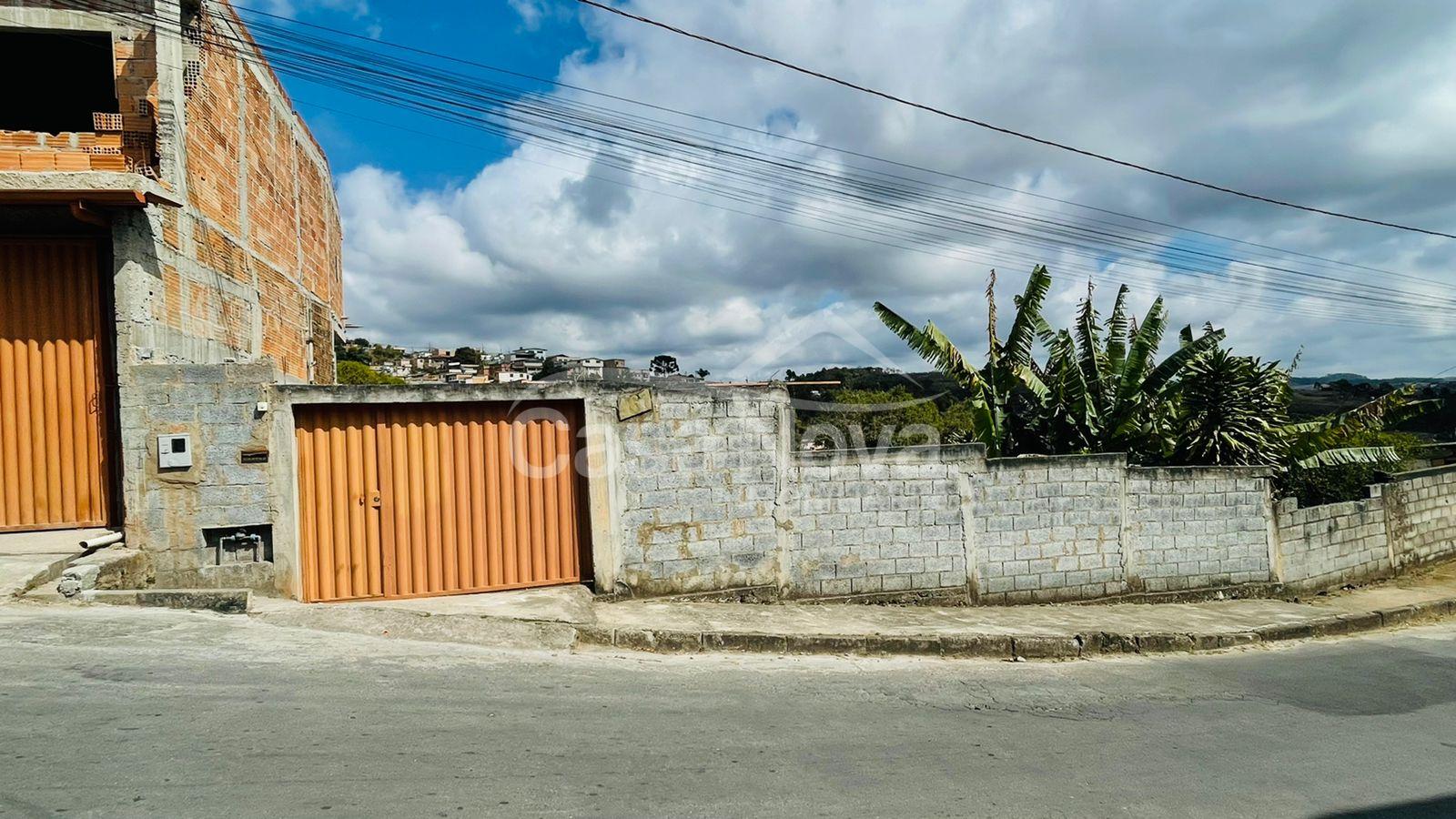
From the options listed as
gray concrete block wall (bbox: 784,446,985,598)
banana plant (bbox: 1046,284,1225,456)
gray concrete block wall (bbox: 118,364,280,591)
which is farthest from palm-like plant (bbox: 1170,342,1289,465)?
gray concrete block wall (bbox: 118,364,280,591)

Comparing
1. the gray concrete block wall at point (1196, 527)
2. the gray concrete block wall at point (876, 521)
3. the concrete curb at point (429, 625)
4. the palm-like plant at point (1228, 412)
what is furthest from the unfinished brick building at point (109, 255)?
the palm-like plant at point (1228, 412)

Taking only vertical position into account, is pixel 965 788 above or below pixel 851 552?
below

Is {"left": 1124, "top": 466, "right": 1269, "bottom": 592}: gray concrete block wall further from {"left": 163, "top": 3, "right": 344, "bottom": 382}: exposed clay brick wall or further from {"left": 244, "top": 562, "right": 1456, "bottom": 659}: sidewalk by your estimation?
{"left": 163, "top": 3, "right": 344, "bottom": 382}: exposed clay brick wall

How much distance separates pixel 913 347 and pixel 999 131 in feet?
10.4

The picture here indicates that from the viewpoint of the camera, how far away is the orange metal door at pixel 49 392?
729cm

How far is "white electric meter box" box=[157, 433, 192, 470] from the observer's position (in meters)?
6.79

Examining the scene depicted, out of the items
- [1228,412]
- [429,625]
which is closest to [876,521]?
[429,625]

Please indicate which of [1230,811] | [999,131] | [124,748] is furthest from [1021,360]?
[124,748]

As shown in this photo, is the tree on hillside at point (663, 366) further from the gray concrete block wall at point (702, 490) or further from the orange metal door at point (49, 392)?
the orange metal door at point (49, 392)

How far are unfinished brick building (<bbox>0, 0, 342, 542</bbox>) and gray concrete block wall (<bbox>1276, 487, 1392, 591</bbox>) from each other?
40.7ft

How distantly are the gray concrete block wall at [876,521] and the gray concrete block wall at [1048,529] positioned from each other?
325 mm

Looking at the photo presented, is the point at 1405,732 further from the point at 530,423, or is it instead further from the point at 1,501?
the point at 1,501

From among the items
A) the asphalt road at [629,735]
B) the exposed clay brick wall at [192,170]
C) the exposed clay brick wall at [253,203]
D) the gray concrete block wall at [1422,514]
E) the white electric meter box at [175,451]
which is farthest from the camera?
the gray concrete block wall at [1422,514]

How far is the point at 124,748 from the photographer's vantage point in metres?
3.97
